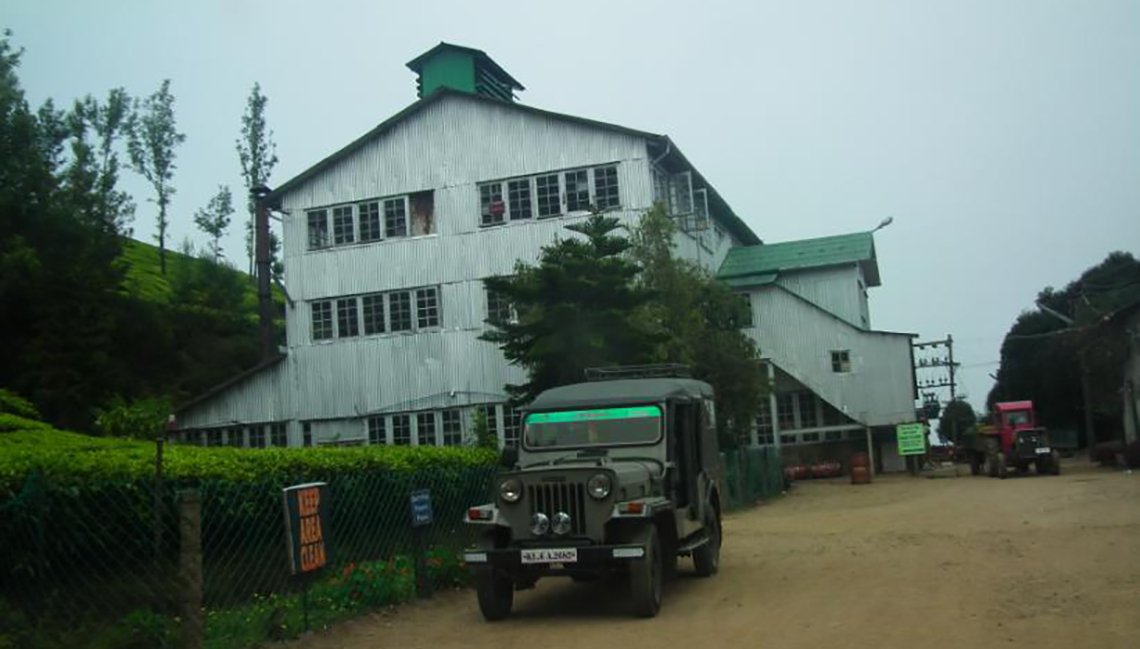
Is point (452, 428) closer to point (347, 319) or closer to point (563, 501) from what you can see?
point (347, 319)

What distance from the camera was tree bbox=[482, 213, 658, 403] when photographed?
2239 centimetres

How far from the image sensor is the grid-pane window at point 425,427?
32.0m

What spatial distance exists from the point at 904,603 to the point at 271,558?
6259mm

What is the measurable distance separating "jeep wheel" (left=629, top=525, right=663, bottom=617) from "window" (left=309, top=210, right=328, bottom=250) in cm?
2490

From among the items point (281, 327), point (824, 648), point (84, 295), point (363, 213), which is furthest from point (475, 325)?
point (824, 648)

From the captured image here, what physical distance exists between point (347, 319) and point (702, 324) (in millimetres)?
11492

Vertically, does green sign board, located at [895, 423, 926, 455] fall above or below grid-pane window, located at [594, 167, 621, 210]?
below

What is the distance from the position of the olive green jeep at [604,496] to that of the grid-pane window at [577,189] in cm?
1765

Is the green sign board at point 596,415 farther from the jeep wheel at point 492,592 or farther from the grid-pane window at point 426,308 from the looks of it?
the grid-pane window at point 426,308

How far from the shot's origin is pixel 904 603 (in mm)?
10422

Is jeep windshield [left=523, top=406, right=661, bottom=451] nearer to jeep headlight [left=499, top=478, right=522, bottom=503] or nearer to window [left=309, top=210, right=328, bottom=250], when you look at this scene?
jeep headlight [left=499, top=478, right=522, bottom=503]

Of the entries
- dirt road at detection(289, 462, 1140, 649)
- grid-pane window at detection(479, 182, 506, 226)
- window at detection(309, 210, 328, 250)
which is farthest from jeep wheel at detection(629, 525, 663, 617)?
window at detection(309, 210, 328, 250)

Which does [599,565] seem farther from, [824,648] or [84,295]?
[84,295]

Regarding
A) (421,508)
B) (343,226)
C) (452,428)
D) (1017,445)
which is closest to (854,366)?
(1017,445)
